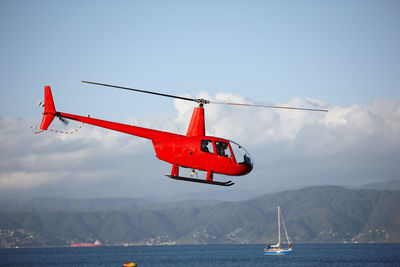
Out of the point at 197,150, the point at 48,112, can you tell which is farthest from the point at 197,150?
the point at 48,112

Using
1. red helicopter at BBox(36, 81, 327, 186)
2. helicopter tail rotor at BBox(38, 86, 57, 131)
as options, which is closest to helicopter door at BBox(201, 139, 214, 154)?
red helicopter at BBox(36, 81, 327, 186)

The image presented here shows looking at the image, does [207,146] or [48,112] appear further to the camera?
[48,112]

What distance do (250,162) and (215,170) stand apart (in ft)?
8.67

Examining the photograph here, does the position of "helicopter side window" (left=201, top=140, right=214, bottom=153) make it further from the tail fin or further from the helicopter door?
the tail fin

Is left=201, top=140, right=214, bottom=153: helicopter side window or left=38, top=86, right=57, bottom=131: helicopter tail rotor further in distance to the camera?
left=38, top=86, right=57, bottom=131: helicopter tail rotor

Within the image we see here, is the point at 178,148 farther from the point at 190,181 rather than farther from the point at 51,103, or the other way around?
the point at 51,103

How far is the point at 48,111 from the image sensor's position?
3994 cm

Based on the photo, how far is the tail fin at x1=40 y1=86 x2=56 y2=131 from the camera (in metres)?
39.7

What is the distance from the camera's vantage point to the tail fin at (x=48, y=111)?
39656 mm

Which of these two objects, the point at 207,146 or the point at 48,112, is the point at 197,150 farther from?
the point at 48,112

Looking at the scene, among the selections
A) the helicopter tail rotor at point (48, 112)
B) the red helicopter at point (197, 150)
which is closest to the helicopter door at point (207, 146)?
the red helicopter at point (197, 150)

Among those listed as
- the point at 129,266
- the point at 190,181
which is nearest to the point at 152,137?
the point at 190,181

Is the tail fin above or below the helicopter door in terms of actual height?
above

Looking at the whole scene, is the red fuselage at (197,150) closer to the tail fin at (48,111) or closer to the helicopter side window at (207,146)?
the helicopter side window at (207,146)
